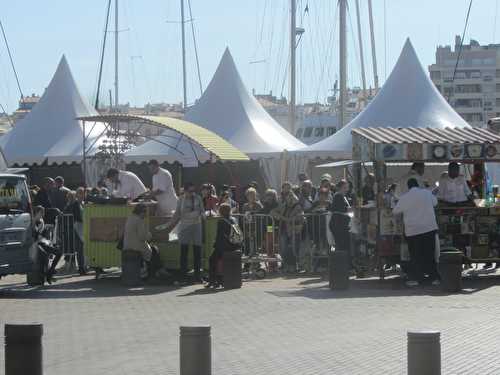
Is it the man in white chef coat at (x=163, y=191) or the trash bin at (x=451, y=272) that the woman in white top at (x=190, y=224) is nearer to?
the man in white chef coat at (x=163, y=191)

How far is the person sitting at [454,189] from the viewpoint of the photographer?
19625 millimetres

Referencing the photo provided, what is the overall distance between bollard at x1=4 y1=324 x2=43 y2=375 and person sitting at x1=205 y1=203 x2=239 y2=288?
33.8 ft

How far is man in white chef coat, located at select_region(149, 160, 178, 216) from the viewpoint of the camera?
65.2ft

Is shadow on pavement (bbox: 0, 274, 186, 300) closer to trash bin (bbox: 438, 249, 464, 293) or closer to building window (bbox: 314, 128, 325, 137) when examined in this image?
trash bin (bbox: 438, 249, 464, 293)

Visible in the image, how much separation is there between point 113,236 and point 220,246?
220cm

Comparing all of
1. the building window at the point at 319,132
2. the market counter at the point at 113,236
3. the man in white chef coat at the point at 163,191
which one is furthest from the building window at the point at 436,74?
the market counter at the point at 113,236

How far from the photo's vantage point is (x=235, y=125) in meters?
37.9

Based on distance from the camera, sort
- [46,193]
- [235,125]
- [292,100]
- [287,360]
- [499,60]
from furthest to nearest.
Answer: [499,60], [292,100], [235,125], [46,193], [287,360]

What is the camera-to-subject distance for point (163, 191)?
65.2ft

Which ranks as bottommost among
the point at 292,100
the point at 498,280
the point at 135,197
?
the point at 498,280

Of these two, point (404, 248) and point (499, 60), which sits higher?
point (499, 60)

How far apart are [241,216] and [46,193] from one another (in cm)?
483

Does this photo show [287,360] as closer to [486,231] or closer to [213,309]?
[213,309]

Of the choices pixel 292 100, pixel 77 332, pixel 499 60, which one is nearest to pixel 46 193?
pixel 77 332
